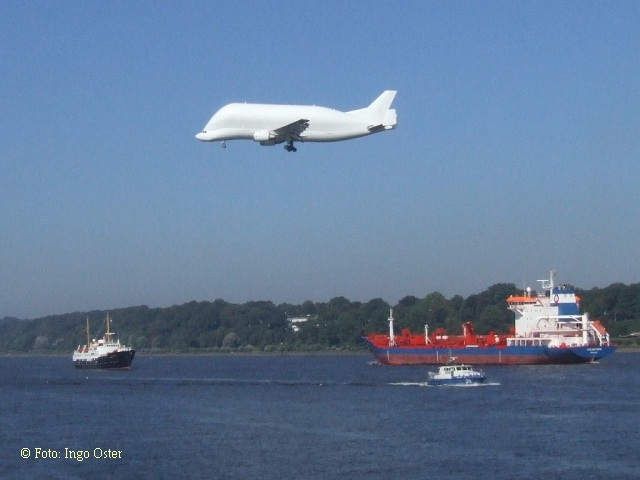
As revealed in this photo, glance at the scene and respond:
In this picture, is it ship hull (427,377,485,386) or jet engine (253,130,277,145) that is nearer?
jet engine (253,130,277,145)

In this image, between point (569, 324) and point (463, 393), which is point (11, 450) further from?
point (569, 324)

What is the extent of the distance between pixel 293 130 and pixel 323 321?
11742 cm

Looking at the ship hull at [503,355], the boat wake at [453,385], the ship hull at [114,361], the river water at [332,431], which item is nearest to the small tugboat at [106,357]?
the ship hull at [114,361]

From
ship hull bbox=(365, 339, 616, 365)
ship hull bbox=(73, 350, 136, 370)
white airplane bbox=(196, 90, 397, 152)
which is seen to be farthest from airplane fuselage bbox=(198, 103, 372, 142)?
ship hull bbox=(73, 350, 136, 370)

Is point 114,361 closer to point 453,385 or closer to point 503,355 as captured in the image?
point 503,355

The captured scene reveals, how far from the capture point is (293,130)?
154ft

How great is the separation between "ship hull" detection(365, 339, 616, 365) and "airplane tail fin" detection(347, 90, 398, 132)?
32623 millimetres

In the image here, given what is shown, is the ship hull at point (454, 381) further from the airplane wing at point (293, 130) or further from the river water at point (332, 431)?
the airplane wing at point (293, 130)

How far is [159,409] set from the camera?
5384 centimetres

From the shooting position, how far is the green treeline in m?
135

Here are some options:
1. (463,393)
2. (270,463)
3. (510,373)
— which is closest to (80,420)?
(270,463)

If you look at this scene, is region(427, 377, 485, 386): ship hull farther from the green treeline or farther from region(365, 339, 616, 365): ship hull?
the green treeline

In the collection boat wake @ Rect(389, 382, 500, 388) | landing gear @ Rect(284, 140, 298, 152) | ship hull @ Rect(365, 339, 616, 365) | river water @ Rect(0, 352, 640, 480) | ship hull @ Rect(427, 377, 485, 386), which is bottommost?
river water @ Rect(0, 352, 640, 480)

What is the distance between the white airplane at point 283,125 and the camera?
47375 mm
